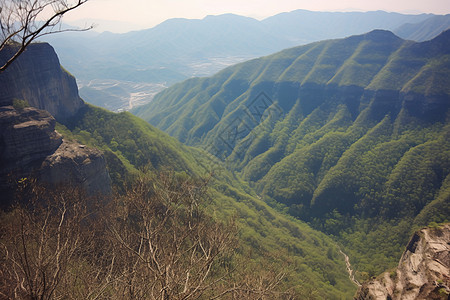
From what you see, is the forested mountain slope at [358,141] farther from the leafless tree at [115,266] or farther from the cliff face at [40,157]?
the cliff face at [40,157]

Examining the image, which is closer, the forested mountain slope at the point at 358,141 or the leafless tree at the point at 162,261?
the leafless tree at the point at 162,261

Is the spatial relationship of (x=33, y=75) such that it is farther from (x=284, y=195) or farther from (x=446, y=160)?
(x=446, y=160)

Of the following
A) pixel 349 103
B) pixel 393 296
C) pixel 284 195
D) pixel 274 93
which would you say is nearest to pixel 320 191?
pixel 284 195

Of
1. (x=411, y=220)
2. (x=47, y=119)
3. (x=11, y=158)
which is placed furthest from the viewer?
(x=411, y=220)

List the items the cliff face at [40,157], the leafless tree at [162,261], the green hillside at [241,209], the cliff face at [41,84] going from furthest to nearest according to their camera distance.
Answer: the green hillside at [241,209] < the cliff face at [41,84] < the cliff face at [40,157] < the leafless tree at [162,261]

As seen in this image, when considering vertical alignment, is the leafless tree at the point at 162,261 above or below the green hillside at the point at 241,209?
above

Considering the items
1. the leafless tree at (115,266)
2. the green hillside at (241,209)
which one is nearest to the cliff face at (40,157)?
the green hillside at (241,209)

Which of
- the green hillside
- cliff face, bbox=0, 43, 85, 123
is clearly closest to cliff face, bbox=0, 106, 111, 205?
cliff face, bbox=0, 43, 85, 123
